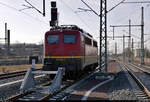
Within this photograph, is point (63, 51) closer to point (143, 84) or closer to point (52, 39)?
point (52, 39)

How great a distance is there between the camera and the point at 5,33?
54.9 metres

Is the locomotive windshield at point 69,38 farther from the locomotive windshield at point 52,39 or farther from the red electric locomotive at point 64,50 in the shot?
the locomotive windshield at point 52,39

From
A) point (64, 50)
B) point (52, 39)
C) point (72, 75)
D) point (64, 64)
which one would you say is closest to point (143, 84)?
point (72, 75)

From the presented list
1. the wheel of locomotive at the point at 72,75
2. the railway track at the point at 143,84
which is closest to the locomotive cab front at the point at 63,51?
the wheel of locomotive at the point at 72,75

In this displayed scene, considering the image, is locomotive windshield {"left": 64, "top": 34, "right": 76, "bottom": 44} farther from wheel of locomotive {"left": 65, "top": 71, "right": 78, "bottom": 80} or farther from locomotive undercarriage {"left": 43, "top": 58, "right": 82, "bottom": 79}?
wheel of locomotive {"left": 65, "top": 71, "right": 78, "bottom": 80}

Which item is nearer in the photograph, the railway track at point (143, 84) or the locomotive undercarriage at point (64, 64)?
the railway track at point (143, 84)

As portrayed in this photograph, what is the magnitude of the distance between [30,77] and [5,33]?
44494 millimetres

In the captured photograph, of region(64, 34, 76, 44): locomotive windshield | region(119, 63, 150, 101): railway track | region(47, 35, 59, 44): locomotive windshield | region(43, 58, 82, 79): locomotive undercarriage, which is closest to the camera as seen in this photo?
region(119, 63, 150, 101): railway track

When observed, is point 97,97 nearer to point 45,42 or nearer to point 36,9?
point 45,42

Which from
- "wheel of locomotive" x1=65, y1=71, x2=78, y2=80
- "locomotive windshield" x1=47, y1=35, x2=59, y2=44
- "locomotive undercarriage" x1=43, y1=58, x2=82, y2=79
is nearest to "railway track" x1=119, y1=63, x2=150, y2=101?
"locomotive undercarriage" x1=43, y1=58, x2=82, y2=79

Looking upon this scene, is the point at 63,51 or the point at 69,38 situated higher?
the point at 69,38

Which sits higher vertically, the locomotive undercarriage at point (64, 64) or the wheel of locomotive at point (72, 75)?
the locomotive undercarriage at point (64, 64)

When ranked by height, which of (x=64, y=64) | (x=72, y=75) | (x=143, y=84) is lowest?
(x=143, y=84)

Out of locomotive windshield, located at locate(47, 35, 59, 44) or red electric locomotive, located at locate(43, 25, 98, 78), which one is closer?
red electric locomotive, located at locate(43, 25, 98, 78)
